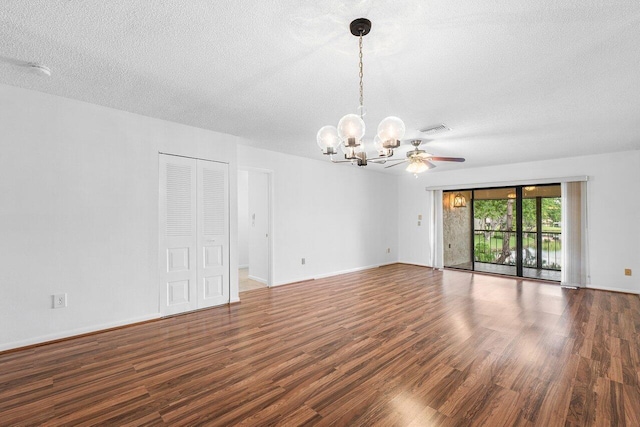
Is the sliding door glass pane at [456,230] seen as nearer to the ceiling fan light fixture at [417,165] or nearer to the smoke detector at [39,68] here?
the ceiling fan light fixture at [417,165]

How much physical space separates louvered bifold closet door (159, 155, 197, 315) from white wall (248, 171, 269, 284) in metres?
1.67

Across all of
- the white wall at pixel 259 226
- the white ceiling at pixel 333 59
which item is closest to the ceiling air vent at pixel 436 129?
the white ceiling at pixel 333 59

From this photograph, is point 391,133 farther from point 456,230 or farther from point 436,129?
point 456,230

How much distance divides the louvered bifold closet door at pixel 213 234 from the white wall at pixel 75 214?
0.57 m

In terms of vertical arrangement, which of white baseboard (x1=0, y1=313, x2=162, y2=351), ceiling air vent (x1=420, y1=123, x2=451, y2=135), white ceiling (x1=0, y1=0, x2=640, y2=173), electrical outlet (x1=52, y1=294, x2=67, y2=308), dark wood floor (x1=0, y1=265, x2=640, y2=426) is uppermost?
white ceiling (x1=0, y1=0, x2=640, y2=173)

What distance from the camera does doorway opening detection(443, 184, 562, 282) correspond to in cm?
634

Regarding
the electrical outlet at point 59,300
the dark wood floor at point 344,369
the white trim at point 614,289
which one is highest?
the electrical outlet at point 59,300

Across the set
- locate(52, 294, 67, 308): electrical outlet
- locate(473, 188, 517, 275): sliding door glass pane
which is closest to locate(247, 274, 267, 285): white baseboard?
locate(52, 294, 67, 308): electrical outlet

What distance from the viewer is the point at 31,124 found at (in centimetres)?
288

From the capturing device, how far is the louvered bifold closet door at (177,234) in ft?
12.2

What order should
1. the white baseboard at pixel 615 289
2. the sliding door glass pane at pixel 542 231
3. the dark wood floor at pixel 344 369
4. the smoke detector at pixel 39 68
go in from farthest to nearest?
the sliding door glass pane at pixel 542 231
the white baseboard at pixel 615 289
the smoke detector at pixel 39 68
the dark wood floor at pixel 344 369

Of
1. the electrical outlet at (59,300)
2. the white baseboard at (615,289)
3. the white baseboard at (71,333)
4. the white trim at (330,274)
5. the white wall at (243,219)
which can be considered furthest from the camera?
the white wall at (243,219)

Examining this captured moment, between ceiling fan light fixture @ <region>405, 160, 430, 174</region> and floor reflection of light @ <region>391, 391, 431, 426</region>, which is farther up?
ceiling fan light fixture @ <region>405, 160, 430, 174</region>

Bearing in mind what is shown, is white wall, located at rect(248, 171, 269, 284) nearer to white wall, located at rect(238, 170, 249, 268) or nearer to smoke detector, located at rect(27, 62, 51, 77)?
white wall, located at rect(238, 170, 249, 268)
